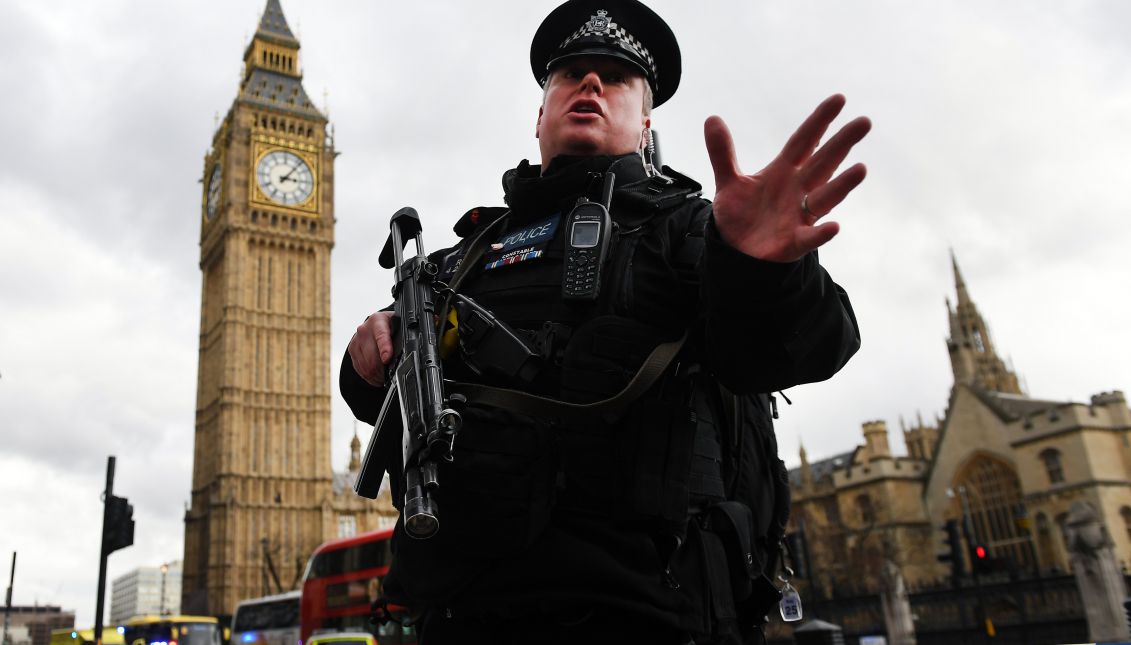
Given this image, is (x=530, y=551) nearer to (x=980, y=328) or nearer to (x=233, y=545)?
(x=233, y=545)

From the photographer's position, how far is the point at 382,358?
2.47 meters

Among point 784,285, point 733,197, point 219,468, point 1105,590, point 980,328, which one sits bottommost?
point 1105,590

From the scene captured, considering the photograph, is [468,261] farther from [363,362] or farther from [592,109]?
[592,109]

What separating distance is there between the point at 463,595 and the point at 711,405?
0.80 metres

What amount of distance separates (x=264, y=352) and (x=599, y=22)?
61.5 m

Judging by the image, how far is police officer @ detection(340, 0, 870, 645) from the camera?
1.90 metres

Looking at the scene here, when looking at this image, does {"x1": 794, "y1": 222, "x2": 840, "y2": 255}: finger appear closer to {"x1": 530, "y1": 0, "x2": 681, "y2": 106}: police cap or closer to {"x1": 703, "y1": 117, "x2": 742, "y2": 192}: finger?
{"x1": 703, "y1": 117, "x2": 742, "y2": 192}: finger

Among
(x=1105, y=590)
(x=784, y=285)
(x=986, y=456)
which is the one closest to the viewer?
(x=784, y=285)

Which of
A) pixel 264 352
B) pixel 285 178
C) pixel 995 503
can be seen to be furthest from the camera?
pixel 285 178

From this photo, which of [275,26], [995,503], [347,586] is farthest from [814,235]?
[275,26]

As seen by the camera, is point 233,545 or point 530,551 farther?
point 233,545

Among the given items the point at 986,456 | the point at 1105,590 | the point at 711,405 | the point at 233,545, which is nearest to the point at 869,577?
the point at 986,456

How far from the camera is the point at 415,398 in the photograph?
218 cm

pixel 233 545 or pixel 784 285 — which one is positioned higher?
pixel 233 545
